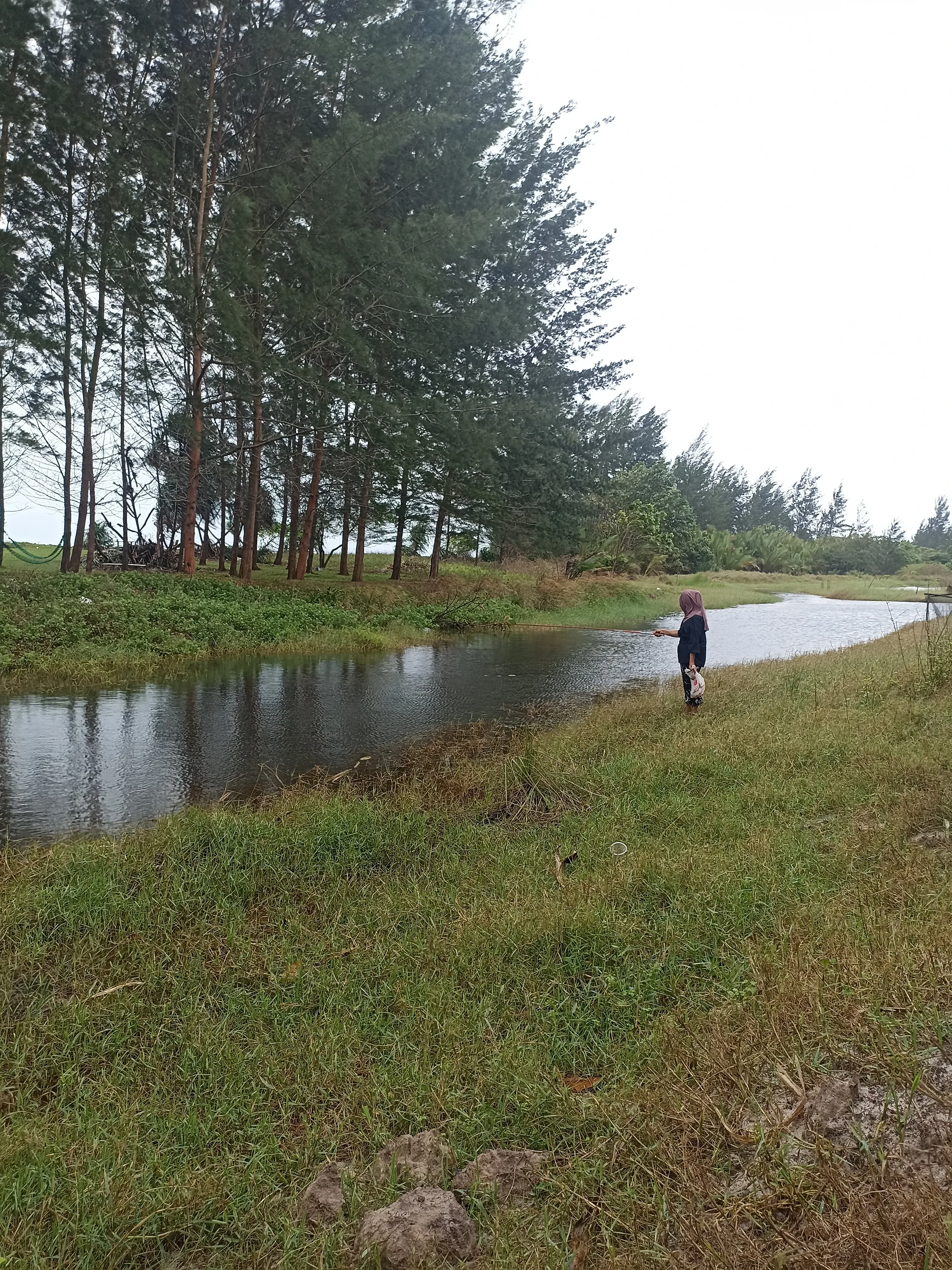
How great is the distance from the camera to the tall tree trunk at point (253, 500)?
1748 cm

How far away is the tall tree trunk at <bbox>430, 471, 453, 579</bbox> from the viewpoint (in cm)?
2280

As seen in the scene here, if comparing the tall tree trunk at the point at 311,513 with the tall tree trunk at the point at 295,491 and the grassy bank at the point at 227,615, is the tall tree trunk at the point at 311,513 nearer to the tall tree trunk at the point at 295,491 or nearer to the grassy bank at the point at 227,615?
the tall tree trunk at the point at 295,491

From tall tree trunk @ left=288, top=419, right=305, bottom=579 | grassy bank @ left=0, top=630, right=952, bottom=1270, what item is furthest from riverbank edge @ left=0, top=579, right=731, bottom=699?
grassy bank @ left=0, top=630, right=952, bottom=1270

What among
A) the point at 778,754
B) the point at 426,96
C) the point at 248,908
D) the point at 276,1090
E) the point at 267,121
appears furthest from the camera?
the point at 426,96

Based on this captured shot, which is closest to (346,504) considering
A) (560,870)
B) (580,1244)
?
(560,870)

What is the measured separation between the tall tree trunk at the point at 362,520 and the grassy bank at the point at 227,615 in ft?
1.66

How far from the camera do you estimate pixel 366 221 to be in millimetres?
17875

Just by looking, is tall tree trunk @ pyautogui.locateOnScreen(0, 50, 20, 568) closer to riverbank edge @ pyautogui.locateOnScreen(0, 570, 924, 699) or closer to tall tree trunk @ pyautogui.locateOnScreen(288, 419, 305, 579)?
tall tree trunk @ pyautogui.locateOnScreen(288, 419, 305, 579)

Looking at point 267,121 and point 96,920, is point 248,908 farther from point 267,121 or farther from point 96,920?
point 267,121

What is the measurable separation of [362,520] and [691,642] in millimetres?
15482

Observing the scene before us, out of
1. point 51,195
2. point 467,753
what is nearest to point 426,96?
point 51,195

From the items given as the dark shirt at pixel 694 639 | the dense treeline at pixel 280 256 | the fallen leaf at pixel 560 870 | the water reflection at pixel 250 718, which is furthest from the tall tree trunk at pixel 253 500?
the fallen leaf at pixel 560 870

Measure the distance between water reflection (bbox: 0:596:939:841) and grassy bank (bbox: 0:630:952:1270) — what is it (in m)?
1.57

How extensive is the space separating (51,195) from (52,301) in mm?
2542
